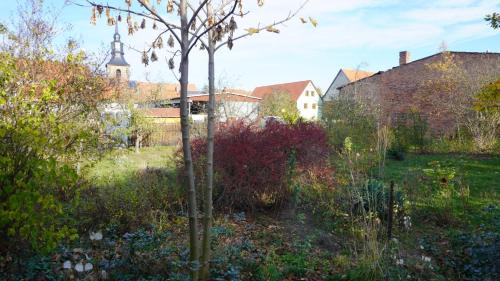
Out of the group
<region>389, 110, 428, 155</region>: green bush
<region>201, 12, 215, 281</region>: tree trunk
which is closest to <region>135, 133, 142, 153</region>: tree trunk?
<region>389, 110, 428, 155</region>: green bush

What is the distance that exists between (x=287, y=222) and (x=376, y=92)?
56.2ft

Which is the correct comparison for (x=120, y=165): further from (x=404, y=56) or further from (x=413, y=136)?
(x=404, y=56)

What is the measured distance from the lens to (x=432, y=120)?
1864 cm

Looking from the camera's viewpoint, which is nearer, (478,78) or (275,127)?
(275,127)

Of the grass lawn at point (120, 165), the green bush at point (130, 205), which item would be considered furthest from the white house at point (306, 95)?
the green bush at point (130, 205)

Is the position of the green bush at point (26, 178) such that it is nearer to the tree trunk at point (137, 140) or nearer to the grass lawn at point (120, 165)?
the grass lawn at point (120, 165)

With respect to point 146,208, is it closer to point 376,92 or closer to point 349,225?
point 349,225

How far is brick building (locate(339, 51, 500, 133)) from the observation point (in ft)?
50.0

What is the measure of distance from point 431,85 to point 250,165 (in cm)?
1592

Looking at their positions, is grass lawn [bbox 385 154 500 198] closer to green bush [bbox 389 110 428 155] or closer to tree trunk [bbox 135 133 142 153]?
green bush [bbox 389 110 428 155]

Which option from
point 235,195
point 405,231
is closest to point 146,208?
point 235,195

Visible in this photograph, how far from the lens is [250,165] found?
18.2 ft

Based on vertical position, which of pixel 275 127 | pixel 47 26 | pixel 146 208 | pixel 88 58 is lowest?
pixel 146 208

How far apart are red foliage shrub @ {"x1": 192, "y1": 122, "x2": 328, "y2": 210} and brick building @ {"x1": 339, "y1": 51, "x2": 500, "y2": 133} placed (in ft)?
31.8
